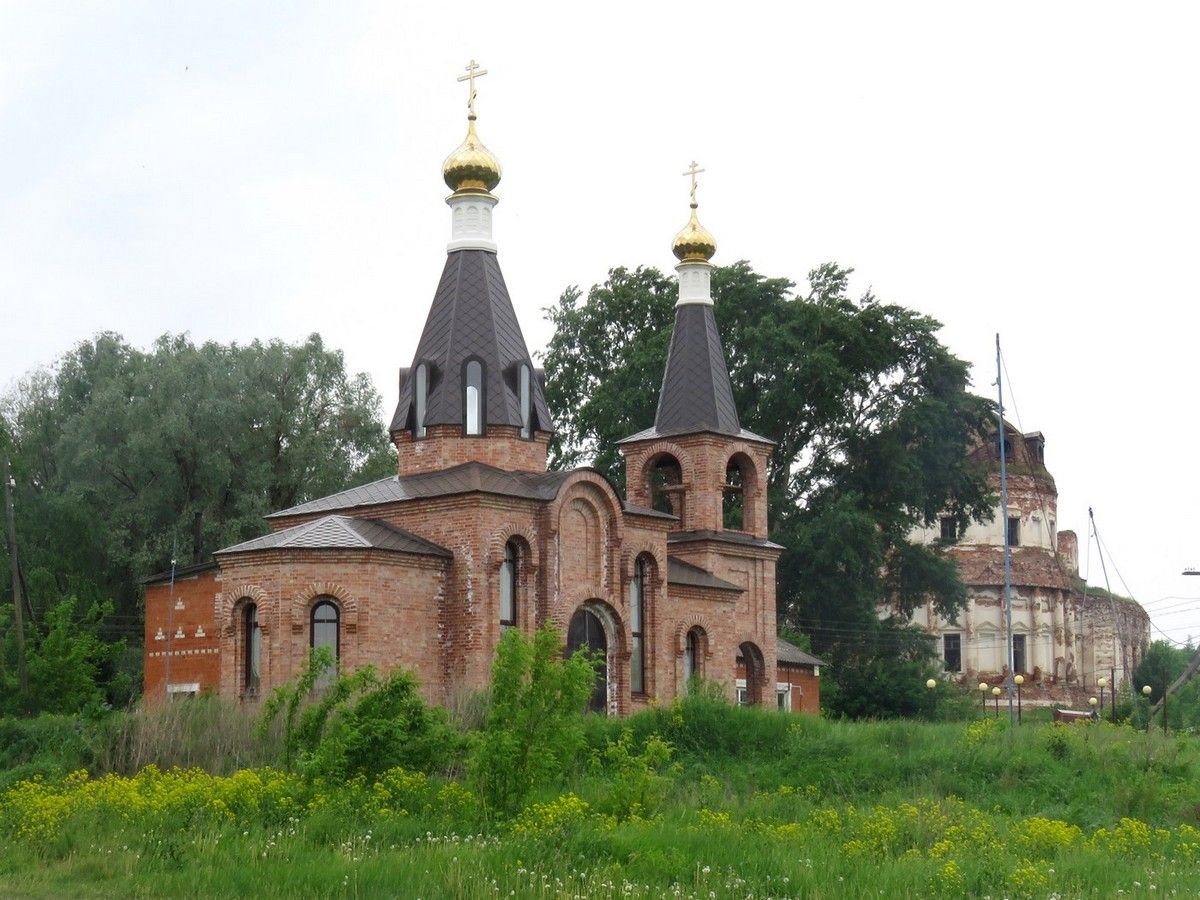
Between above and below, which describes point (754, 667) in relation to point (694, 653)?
below

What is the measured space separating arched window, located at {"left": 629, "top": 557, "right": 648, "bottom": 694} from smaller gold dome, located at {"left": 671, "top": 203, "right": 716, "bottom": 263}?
826 centimetres

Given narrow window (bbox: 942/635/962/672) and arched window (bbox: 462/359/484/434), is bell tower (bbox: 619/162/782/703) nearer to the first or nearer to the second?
arched window (bbox: 462/359/484/434)

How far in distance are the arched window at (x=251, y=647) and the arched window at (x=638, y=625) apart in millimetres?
6358

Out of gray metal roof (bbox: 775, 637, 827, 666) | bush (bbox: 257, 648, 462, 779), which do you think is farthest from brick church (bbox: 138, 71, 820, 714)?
bush (bbox: 257, 648, 462, 779)

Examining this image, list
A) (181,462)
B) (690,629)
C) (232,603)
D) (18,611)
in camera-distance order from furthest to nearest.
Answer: (181,462) → (690,629) → (18,611) → (232,603)

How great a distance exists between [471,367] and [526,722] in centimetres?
1295

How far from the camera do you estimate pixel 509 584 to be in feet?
92.3

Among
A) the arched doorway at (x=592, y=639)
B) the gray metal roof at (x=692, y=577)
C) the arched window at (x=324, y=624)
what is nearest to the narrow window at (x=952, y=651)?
the gray metal roof at (x=692, y=577)

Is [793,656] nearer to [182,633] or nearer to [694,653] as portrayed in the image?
[694,653]

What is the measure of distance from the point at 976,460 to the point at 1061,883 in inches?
1560

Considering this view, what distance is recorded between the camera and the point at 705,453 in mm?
34125

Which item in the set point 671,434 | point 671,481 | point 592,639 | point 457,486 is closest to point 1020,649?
point 671,481

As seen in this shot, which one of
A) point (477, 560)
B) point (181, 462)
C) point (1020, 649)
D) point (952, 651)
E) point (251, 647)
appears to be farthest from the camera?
point (952, 651)

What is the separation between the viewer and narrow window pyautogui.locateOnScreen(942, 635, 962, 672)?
55312 mm
